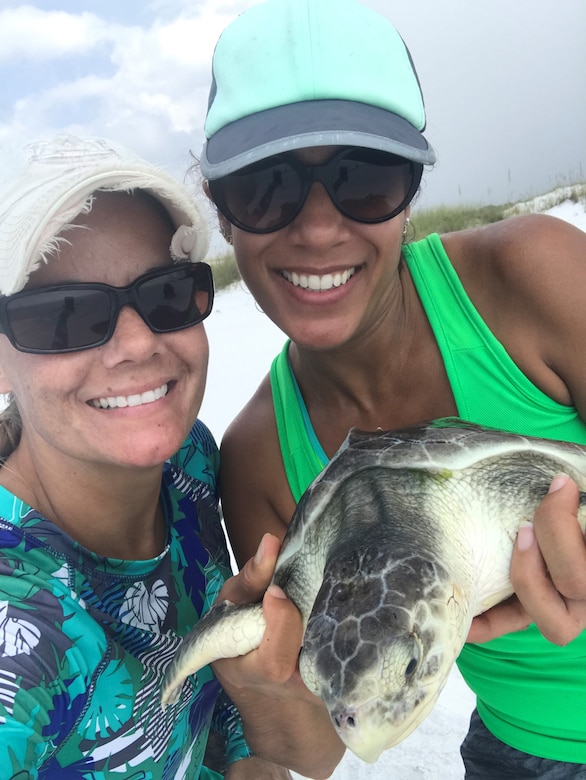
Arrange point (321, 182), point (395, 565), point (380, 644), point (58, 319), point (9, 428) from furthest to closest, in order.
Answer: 1. point (9, 428)
2. point (321, 182)
3. point (58, 319)
4. point (395, 565)
5. point (380, 644)

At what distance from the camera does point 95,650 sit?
3.75ft

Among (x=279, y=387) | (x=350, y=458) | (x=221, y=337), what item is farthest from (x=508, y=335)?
(x=221, y=337)

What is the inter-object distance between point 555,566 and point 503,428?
18.6 inches

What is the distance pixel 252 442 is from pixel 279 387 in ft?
0.65

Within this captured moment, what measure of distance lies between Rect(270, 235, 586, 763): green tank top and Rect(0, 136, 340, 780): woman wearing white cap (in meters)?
0.50

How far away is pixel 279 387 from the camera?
68.4 inches

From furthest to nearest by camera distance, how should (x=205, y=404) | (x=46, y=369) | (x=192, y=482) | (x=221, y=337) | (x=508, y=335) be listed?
(x=221, y=337) < (x=205, y=404) < (x=192, y=482) < (x=508, y=335) < (x=46, y=369)

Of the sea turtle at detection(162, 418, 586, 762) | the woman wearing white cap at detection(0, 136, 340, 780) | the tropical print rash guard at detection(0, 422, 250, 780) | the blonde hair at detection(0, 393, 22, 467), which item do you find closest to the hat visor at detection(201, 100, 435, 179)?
the woman wearing white cap at detection(0, 136, 340, 780)

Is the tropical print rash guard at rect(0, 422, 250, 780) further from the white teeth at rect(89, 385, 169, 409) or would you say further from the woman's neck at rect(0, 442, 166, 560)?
the white teeth at rect(89, 385, 169, 409)

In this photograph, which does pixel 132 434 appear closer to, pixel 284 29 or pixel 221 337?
pixel 284 29

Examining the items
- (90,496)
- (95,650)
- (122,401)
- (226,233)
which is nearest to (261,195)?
(226,233)

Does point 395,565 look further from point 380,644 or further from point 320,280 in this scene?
point 320,280

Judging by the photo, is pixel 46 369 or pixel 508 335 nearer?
pixel 46 369

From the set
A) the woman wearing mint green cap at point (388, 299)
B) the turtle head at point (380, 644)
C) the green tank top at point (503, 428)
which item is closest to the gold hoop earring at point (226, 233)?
the woman wearing mint green cap at point (388, 299)
